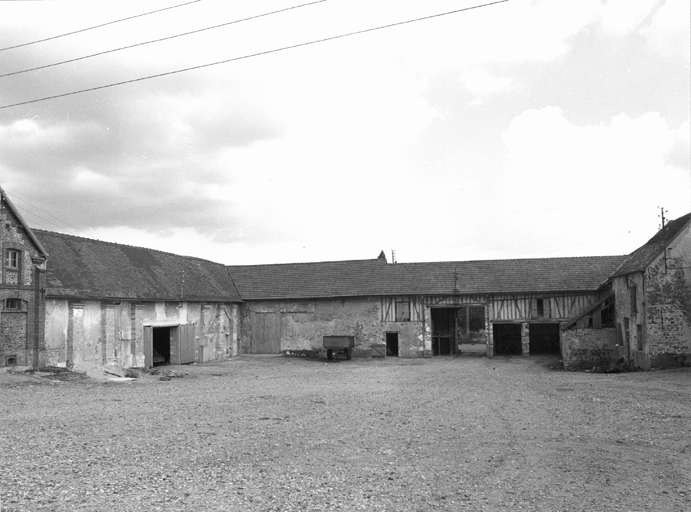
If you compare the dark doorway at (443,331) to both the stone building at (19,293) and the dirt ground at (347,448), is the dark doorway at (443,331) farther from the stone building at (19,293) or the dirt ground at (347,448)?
the stone building at (19,293)

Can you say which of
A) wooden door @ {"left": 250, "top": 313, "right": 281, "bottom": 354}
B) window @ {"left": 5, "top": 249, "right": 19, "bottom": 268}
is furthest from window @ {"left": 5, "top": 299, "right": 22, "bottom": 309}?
wooden door @ {"left": 250, "top": 313, "right": 281, "bottom": 354}

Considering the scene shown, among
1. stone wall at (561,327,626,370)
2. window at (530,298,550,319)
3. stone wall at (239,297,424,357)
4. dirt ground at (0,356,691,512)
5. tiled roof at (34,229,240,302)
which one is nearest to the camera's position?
dirt ground at (0,356,691,512)

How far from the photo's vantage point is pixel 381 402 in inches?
596

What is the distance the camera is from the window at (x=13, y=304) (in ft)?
67.5

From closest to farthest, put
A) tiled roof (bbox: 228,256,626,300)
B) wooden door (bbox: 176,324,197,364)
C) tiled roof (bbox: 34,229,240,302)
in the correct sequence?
1. tiled roof (bbox: 34,229,240,302)
2. wooden door (bbox: 176,324,197,364)
3. tiled roof (bbox: 228,256,626,300)

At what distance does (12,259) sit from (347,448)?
17.3 meters

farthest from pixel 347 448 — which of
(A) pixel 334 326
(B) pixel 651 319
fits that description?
(A) pixel 334 326

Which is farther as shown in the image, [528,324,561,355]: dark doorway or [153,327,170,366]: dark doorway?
[528,324,561,355]: dark doorway

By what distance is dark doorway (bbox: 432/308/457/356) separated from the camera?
113ft

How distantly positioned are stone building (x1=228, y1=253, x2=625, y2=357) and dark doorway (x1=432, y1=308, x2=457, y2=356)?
62 millimetres

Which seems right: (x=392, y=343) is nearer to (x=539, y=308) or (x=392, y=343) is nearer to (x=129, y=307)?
(x=539, y=308)

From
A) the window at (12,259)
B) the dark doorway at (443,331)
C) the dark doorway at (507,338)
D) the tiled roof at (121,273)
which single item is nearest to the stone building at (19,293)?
the window at (12,259)

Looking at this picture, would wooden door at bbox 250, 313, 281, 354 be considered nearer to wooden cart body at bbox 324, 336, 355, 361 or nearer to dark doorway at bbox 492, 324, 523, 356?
wooden cart body at bbox 324, 336, 355, 361

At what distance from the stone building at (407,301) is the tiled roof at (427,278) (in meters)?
0.06
